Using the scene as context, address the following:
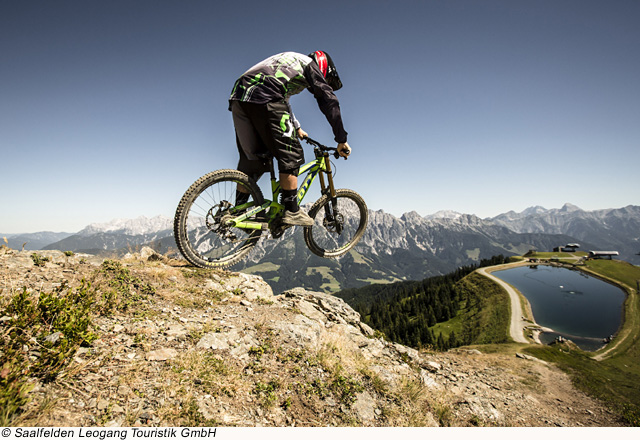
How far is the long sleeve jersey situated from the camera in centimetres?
520

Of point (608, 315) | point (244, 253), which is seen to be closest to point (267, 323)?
point (244, 253)

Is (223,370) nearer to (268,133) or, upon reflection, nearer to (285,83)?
(268,133)

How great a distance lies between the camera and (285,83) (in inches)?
211

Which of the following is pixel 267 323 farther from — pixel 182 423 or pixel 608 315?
pixel 608 315

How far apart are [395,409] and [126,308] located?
5091mm

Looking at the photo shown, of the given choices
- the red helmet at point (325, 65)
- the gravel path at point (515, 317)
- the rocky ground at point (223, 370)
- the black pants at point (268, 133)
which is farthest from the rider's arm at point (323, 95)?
the gravel path at point (515, 317)

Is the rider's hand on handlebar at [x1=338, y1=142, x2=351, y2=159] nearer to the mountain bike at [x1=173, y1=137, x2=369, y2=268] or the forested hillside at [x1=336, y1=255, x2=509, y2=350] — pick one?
the mountain bike at [x1=173, y1=137, x2=369, y2=268]

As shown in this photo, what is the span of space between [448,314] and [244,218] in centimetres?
14062

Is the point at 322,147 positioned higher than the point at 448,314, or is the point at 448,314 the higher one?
the point at 322,147

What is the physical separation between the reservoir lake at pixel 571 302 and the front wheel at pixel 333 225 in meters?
129

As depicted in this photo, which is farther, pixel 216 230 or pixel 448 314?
pixel 448 314

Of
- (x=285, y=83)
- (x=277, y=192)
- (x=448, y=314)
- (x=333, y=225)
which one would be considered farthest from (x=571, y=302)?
(x=285, y=83)

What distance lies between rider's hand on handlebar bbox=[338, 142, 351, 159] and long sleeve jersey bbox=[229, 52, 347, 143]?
0.71 metres

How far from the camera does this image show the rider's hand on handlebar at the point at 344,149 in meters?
6.43
